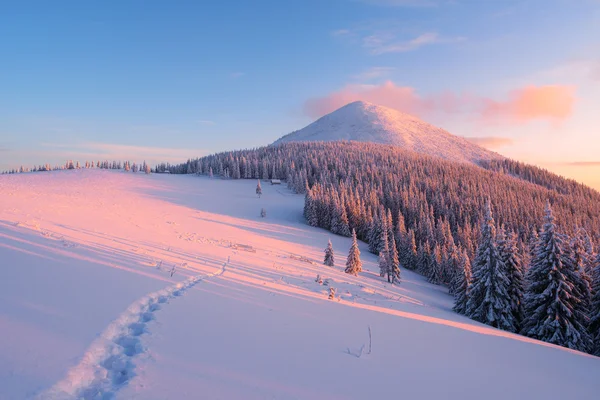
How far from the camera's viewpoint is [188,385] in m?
4.51

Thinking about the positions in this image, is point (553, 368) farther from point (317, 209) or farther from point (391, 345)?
point (317, 209)

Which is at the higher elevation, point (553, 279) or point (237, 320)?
point (237, 320)

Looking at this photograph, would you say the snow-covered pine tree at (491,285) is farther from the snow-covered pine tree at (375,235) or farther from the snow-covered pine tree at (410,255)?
the snow-covered pine tree at (410,255)

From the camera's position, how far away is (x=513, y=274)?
26.8m

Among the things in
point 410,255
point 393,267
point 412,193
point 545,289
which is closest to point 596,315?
point 545,289

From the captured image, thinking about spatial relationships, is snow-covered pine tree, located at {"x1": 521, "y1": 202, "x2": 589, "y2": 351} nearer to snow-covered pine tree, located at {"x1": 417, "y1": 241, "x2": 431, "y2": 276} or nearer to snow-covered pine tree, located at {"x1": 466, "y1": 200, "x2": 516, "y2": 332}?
snow-covered pine tree, located at {"x1": 466, "y1": 200, "x2": 516, "y2": 332}

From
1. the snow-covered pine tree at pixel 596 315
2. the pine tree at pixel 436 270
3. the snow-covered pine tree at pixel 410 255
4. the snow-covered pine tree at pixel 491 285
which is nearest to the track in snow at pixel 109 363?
the snow-covered pine tree at pixel 491 285

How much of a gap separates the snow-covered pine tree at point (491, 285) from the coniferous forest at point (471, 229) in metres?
0.09

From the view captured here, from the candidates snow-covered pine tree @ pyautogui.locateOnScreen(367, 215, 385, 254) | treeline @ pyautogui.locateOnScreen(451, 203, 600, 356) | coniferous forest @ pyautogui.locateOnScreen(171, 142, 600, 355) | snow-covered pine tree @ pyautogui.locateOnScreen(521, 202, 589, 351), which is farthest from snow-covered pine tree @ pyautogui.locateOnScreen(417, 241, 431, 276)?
snow-covered pine tree @ pyautogui.locateOnScreen(521, 202, 589, 351)

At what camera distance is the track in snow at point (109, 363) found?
13.6ft

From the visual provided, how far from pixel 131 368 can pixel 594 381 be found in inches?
443

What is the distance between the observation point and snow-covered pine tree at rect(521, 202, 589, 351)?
21656 mm

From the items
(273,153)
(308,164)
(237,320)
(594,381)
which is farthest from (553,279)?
(273,153)

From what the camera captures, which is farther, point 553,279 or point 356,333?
point 553,279
